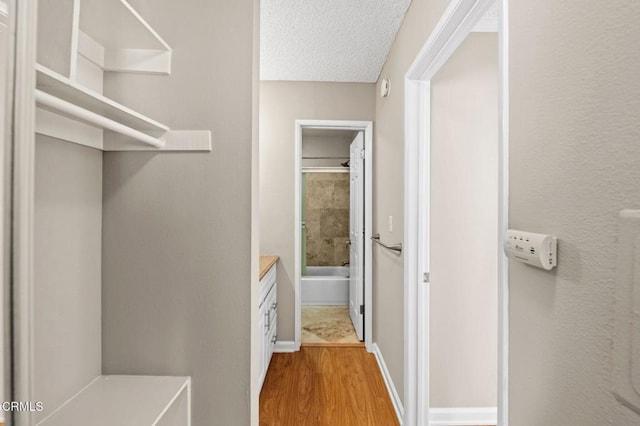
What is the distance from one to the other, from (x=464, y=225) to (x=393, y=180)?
22.8 inches

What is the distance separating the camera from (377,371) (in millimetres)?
2684

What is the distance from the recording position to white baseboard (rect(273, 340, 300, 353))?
3.04 m

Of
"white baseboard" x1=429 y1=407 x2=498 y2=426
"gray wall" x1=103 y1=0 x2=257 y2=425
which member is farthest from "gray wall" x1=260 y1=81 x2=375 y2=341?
"gray wall" x1=103 y1=0 x2=257 y2=425

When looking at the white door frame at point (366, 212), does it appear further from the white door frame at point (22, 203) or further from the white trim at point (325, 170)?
the white door frame at point (22, 203)

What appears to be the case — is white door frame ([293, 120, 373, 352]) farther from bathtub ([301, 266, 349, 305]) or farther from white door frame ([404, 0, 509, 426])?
bathtub ([301, 266, 349, 305])

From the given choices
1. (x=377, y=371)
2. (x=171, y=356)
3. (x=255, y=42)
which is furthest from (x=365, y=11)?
(x=377, y=371)

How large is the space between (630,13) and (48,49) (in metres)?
1.15

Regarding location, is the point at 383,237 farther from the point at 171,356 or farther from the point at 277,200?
the point at 171,356

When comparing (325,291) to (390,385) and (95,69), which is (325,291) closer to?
(390,385)

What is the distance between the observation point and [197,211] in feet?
4.14

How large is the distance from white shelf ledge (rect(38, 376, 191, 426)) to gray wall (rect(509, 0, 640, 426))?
3.50 feet

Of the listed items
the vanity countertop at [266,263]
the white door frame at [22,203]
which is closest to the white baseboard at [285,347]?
the vanity countertop at [266,263]

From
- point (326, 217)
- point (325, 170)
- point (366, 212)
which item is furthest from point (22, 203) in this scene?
point (326, 217)

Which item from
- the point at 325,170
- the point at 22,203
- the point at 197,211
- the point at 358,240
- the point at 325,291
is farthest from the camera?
the point at 325,170
